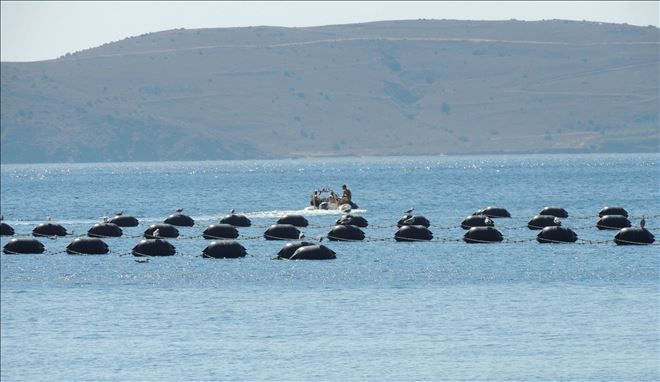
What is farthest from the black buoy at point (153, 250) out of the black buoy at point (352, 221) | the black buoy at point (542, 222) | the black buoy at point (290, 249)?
the black buoy at point (542, 222)

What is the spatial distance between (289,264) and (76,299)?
15.5 meters

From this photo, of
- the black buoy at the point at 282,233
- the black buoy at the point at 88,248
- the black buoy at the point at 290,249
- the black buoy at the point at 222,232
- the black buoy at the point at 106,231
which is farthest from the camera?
the black buoy at the point at 106,231

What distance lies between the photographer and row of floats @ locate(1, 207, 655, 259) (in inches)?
3049

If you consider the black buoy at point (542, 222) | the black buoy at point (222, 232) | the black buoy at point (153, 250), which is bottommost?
the black buoy at point (153, 250)

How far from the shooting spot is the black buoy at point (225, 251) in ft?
252

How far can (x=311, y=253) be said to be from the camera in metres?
73.4

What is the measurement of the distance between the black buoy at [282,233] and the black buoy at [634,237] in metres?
18.4

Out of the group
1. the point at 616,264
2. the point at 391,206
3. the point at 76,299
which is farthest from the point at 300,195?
the point at 76,299

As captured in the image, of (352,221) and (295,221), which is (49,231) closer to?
(295,221)

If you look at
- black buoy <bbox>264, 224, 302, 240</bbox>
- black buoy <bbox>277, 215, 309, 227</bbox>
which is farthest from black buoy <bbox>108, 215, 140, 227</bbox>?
black buoy <bbox>264, 224, 302, 240</bbox>

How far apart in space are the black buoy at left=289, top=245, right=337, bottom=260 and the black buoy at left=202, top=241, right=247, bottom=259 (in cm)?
370

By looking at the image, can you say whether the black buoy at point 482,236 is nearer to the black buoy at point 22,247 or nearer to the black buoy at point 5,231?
the black buoy at point 22,247

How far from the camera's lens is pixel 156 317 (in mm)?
52031

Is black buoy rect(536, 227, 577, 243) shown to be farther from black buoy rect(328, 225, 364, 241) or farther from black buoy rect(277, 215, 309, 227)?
black buoy rect(277, 215, 309, 227)
